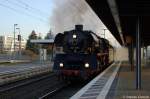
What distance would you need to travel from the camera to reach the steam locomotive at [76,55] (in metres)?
24.8

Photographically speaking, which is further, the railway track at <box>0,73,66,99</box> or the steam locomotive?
the steam locomotive

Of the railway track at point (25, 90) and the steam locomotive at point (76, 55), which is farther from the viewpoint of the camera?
the steam locomotive at point (76, 55)

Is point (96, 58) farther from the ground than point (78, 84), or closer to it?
farther from the ground

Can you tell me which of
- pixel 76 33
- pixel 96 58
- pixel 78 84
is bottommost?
pixel 78 84

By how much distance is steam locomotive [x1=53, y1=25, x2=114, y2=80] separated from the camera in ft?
81.3

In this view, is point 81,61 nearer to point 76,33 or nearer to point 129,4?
→ point 76,33

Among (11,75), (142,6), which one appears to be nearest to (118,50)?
(11,75)

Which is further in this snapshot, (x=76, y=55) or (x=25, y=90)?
(x=76, y=55)

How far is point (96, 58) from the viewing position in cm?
2588

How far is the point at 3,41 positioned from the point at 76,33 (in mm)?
165760

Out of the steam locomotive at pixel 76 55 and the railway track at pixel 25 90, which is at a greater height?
the steam locomotive at pixel 76 55

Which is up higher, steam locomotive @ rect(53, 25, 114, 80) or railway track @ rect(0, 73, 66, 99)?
steam locomotive @ rect(53, 25, 114, 80)

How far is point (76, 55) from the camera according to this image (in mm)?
25312

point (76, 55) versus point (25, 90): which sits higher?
point (76, 55)
